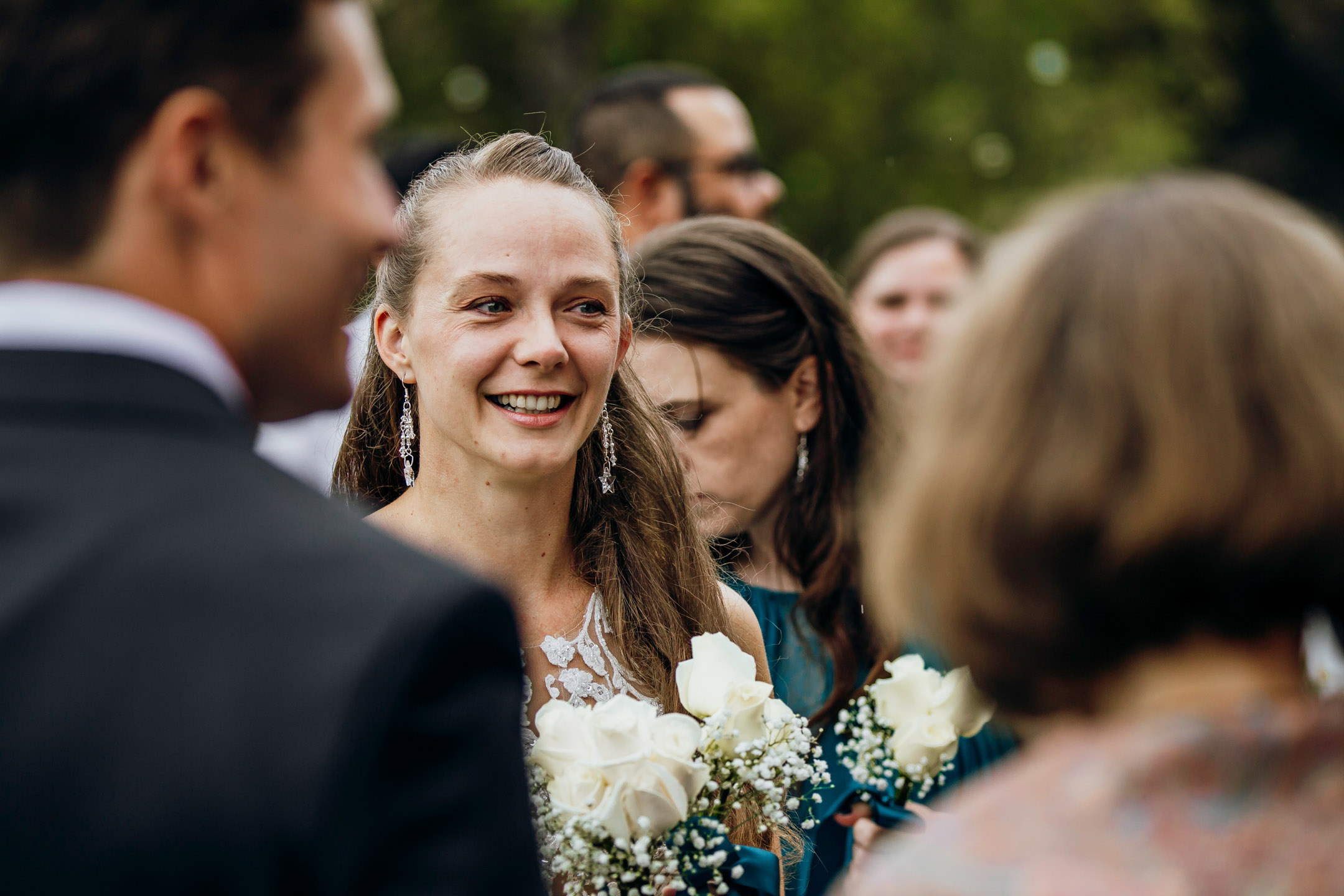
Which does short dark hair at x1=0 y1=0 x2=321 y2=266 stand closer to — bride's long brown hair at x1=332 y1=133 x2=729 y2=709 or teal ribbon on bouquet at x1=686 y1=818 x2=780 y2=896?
teal ribbon on bouquet at x1=686 y1=818 x2=780 y2=896

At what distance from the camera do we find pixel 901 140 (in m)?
16.5

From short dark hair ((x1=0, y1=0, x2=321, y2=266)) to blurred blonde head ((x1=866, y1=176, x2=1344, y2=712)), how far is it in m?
0.83

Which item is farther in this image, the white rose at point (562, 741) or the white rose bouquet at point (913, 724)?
the white rose bouquet at point (913, 724)

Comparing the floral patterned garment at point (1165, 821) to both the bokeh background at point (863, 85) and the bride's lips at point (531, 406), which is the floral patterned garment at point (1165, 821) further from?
the bokeh background at point (863, 85)

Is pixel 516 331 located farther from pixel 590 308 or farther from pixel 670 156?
pixel 670 156

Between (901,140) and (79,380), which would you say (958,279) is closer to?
(79,380)

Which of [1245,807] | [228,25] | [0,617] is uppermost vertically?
[228,25]

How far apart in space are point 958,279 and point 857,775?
14.1ft

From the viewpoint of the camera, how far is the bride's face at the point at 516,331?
128 inches

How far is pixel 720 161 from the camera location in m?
6.01

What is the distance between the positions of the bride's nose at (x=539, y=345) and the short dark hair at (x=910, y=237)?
4184 mm

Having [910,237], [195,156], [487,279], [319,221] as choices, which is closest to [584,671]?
[487,279]

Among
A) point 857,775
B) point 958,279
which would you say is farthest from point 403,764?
point 958,279

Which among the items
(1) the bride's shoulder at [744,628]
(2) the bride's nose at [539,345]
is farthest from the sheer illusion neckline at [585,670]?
(2) the bride's nose at [539,345]
